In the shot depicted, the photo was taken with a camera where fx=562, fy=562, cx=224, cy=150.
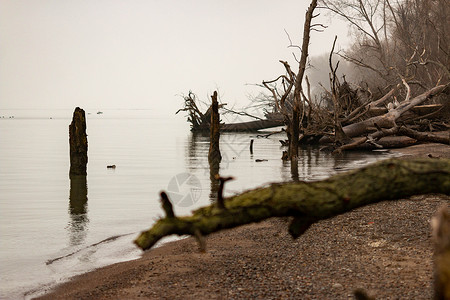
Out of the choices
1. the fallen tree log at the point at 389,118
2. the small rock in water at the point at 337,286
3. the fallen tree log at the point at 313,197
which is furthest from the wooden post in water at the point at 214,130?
the fallen tree log at the point at 313,197

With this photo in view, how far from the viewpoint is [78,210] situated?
1681 cm

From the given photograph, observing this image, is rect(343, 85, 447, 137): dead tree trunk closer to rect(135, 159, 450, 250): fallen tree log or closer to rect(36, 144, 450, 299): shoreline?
rect(36, 144, 450, 299): shoreline

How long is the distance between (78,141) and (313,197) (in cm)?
1830

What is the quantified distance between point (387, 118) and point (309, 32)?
5.87 meters

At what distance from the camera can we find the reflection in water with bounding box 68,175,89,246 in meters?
12.9

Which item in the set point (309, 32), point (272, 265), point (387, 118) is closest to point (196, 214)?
point (272, 265)

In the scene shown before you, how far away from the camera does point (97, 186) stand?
71.8 ft

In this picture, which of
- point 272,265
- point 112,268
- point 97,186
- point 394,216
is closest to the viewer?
point 272,265

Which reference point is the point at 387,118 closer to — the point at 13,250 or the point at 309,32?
the point at 309,32

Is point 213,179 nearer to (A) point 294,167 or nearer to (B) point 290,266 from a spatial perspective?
(A) point 294,167

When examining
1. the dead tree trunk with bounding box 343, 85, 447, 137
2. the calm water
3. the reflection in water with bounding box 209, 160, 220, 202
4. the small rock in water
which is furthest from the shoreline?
the dead tree trunk with bounding box 343, 85, 447, 137

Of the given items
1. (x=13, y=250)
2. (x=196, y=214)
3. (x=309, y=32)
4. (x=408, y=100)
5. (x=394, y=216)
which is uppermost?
(x=309, y=32)

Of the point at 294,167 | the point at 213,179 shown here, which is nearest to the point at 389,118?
the point at 294,167

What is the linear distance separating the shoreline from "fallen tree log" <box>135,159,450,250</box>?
2.88 metres
